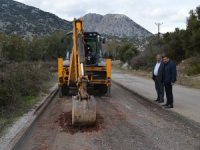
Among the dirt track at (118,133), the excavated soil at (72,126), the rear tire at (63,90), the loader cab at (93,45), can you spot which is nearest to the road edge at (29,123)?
the dirt track at (118,133)

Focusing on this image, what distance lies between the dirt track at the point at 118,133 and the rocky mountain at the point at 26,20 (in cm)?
6970

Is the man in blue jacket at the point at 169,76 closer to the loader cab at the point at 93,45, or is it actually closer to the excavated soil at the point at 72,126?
the excavated soil at the point at 72,126

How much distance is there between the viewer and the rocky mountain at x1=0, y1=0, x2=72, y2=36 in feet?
287

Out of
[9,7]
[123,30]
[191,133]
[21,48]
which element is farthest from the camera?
[123,30]

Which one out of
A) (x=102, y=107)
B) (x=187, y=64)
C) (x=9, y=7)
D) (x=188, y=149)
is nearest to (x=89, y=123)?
(x=188, y=149)

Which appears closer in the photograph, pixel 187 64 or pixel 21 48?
pixel 21 48

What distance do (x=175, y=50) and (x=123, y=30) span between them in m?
136

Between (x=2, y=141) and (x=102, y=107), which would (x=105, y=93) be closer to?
(x=102, y=107)

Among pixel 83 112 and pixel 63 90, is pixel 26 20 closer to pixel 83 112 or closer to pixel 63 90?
pixel 63 90

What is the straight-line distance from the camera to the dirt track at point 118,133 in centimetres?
976

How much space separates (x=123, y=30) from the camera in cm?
19062

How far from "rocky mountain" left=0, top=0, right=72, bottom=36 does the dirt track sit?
69.7 m

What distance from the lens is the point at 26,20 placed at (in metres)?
96.9

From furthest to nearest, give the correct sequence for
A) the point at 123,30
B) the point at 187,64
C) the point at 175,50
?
the point at 123,30 < the point at 175,50 < the point at 187,64
